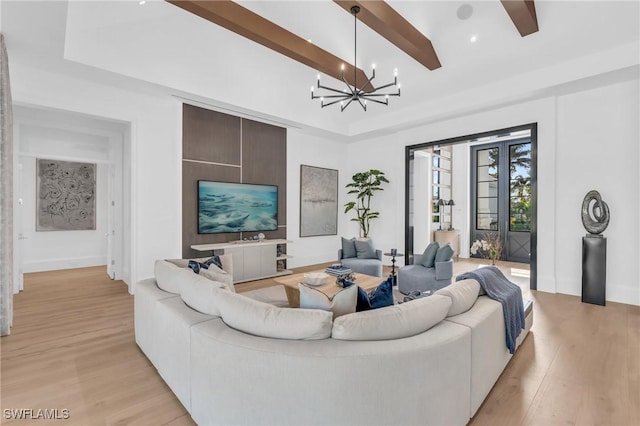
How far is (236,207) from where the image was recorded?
5676 mm

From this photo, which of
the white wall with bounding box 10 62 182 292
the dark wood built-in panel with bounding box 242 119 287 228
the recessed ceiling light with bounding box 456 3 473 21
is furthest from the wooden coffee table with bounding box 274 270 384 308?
the recessed ceiling light with bounding box 456 3 473 21

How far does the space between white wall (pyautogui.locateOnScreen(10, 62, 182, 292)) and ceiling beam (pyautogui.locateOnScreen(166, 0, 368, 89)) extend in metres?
1.75

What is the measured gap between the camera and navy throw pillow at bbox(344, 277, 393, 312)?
1.92 metres

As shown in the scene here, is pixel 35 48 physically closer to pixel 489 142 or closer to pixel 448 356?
pixel 448 356

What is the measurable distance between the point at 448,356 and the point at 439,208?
706cm

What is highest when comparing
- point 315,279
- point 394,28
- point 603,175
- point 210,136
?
point 394,28

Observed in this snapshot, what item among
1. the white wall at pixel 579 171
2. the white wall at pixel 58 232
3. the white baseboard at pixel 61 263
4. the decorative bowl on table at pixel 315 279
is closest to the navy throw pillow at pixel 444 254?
the white wall at pixel 579 171

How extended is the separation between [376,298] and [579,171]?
452 cm

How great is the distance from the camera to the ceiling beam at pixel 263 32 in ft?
11.4

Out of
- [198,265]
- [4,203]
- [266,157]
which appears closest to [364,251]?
[266,157]

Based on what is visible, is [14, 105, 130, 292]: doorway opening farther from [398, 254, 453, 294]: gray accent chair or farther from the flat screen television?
[398, 254, 453, 294]: gray accent chair

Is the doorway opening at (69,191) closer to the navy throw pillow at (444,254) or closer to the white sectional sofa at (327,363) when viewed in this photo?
the white sectional sofa at (327,363)

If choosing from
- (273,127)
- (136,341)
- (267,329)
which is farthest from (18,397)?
(273,127)

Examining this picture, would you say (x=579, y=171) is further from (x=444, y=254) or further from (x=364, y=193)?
(x=364, y=193)
